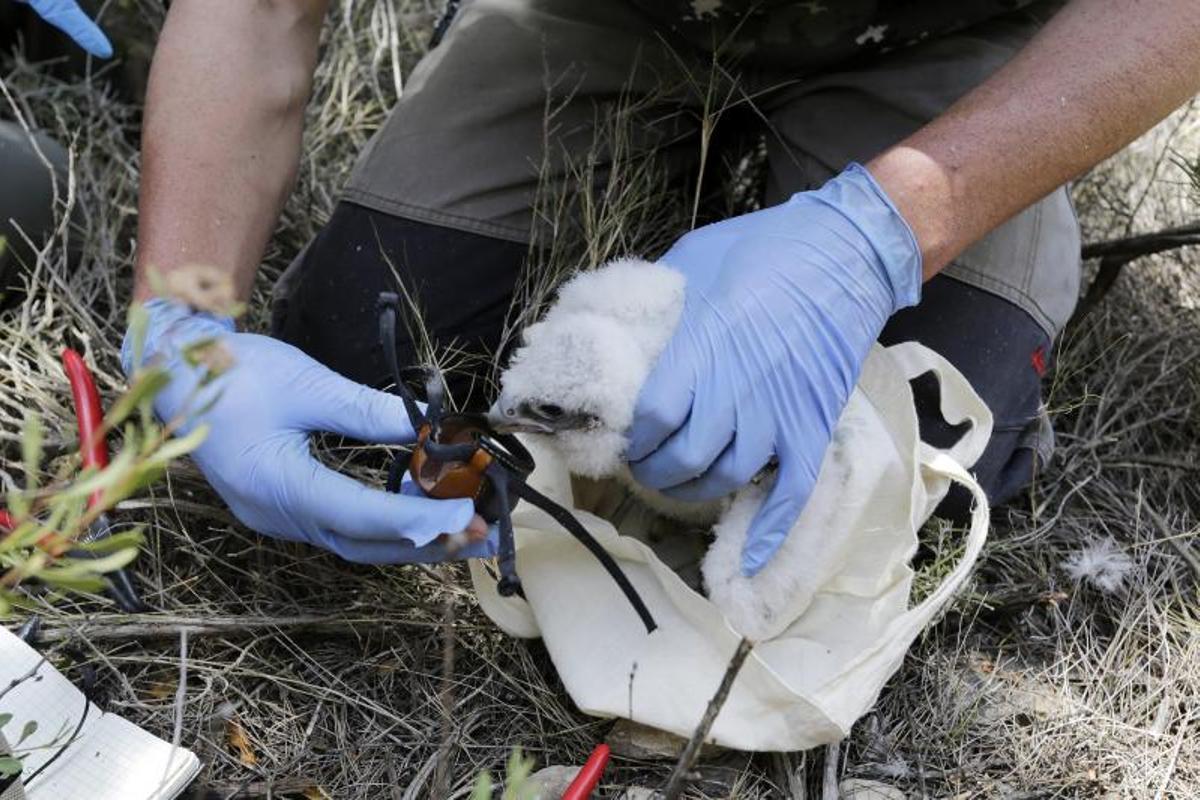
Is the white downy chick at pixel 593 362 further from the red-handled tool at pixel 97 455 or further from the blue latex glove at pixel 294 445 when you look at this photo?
the red-handled tool at pixel 97 455

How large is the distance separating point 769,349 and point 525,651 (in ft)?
1.51

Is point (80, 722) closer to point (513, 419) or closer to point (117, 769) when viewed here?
point (117, 769)

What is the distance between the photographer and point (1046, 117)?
1421 mm

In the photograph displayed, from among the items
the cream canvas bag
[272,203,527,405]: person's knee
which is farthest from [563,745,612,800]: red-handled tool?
[272,203,527,405]: person's knee

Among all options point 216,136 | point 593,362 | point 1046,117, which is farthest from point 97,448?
point 1046,117

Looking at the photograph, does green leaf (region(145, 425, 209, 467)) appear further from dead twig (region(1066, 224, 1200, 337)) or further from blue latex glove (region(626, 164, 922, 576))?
dead twig (region(1066, 224, 1200, 337))

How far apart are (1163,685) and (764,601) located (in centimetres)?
60

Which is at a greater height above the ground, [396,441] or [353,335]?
[396,441]

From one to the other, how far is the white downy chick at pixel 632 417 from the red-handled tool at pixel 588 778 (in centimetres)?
19

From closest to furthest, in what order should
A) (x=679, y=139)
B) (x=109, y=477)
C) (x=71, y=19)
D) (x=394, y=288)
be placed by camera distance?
(x=109, y=477)
(x=71, y=19)
(x=394, y=288)
(x=679, y=139)

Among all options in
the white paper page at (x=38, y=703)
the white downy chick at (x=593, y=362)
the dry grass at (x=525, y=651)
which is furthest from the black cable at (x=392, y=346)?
the white paper page at (x=38, y=703)

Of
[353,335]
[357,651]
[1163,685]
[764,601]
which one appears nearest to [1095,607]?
[1163,685]

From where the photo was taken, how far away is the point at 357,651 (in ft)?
4.78

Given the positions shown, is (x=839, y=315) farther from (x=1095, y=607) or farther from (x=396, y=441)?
(x=1095, y=607)
